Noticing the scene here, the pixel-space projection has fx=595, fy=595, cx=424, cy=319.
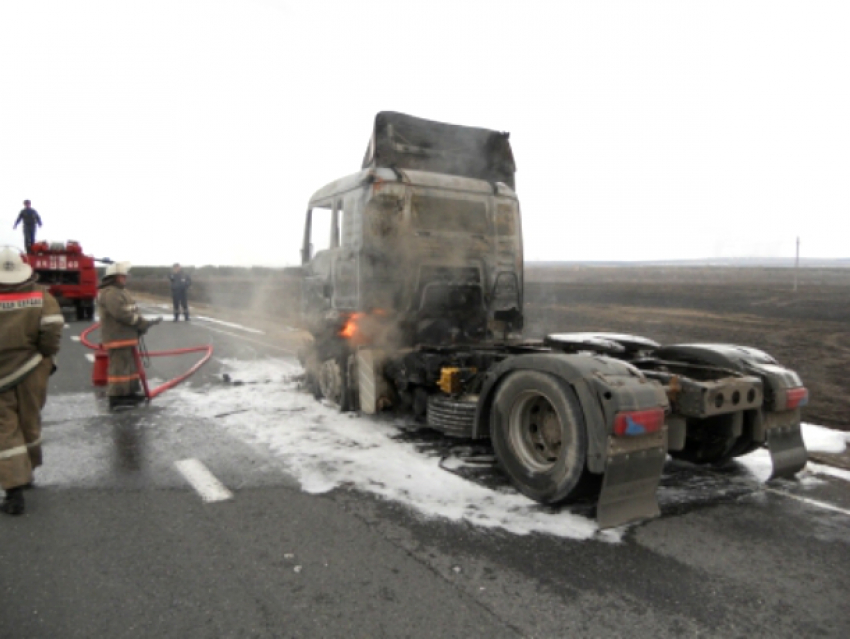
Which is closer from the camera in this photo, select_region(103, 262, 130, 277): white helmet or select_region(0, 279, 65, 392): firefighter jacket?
select_region(0, 279, 65, 392): firefighter jacket

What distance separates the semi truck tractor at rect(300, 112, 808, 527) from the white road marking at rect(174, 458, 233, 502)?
186 cm

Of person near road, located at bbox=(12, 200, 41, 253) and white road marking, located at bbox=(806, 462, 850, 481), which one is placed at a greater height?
person near road, located at bbox=(12, 200, 41, 253)

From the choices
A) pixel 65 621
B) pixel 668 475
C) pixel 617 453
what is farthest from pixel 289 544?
pixel 668 475

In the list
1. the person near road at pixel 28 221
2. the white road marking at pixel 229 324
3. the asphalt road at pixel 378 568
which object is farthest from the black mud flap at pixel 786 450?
the person near road at pixel 28 221

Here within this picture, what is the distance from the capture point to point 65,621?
9.08 feet

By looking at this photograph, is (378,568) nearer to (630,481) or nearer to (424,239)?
(630,481)

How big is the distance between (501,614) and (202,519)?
2.11m

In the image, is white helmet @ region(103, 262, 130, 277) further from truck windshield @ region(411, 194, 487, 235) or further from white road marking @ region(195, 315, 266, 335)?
white road marking @ region(195, 315, 266, 335)

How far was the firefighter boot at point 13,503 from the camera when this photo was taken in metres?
3.97

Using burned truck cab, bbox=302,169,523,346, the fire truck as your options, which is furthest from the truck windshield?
the fire truck

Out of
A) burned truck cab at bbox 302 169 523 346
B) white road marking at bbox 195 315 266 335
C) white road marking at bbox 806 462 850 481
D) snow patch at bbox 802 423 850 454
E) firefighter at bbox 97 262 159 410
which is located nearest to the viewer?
white road marking at bbox 806 462 850 481

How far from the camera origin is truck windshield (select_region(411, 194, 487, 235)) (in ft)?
20.7

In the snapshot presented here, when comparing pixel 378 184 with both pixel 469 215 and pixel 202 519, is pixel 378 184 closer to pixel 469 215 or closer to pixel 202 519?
pixel 469 215

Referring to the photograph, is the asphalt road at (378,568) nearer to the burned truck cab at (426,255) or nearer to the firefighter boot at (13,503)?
the firefighter boot at (13,503)
